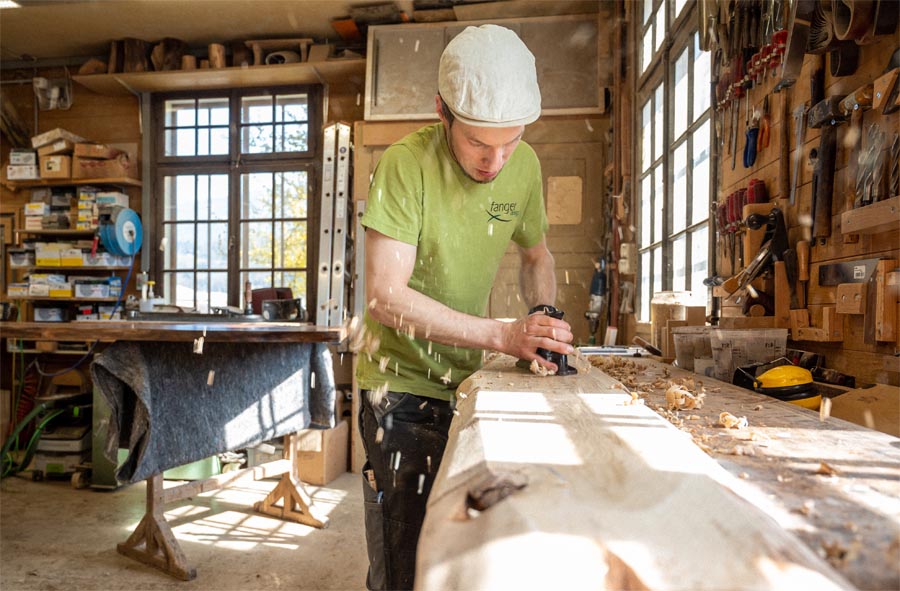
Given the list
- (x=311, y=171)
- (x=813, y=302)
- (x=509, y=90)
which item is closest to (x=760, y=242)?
(x=813, y=302)

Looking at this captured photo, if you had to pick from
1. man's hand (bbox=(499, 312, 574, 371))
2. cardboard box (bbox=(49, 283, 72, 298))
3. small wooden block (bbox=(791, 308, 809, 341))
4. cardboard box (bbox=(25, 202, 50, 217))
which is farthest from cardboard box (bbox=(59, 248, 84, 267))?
small wooden block (bbox=(791, 308, 809, 341))

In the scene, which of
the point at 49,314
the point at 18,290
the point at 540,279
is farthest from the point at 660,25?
the point at 18,290

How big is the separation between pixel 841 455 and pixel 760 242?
1.16m

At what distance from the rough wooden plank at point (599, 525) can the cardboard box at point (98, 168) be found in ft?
19.5

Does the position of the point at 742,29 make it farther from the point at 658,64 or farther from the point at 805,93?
the point at 658,64

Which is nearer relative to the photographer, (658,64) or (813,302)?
(813,302)

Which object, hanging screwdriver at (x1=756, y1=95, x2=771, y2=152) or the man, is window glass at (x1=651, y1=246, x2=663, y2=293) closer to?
hanging screwdriver at (x1=756, y1=95, x2=771, y2=152)

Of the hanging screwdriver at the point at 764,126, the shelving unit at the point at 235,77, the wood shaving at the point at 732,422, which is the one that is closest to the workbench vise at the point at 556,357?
the wood shaving at the point at 732,422

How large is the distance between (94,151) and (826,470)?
6308mm

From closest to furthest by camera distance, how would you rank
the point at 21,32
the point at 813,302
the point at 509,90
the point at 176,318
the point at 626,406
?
the point at 626,406 → the point at 509,90 → the point at 813,302 → the point at 176,318 → the point at 21,32

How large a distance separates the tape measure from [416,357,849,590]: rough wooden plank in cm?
571

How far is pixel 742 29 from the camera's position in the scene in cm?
204

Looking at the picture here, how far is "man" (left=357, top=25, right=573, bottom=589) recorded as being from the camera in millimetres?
1381

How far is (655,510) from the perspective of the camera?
0.55m
